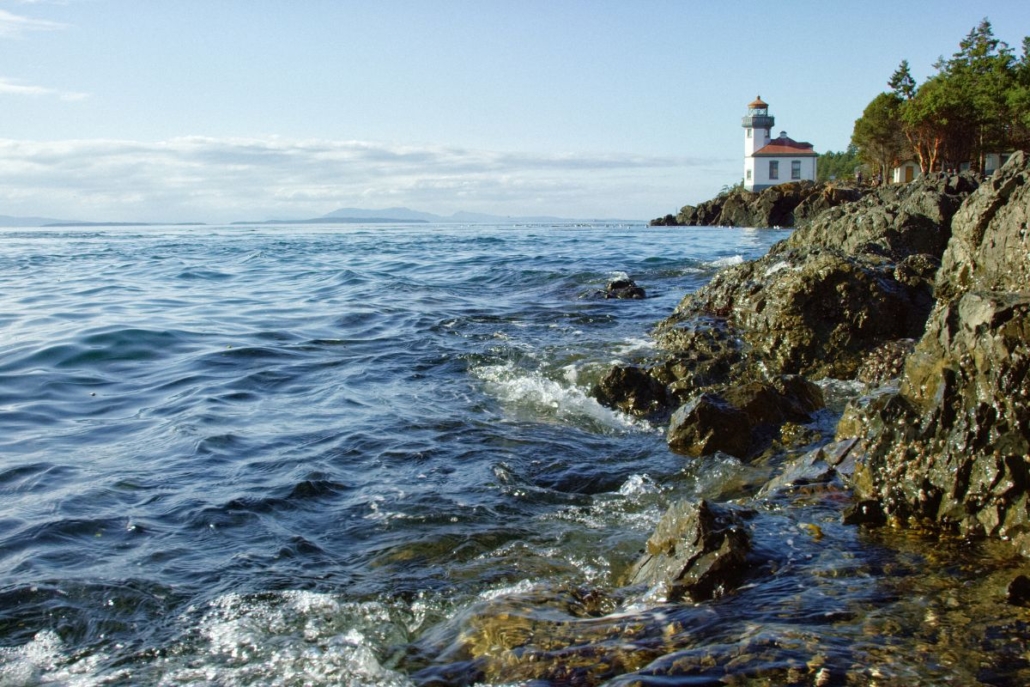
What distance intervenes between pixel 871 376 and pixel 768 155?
88395mm

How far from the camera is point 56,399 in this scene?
9578 mm

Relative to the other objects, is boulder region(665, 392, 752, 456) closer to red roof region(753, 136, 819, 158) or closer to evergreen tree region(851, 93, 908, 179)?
evergreen tree region(851, 93, 908, 179)

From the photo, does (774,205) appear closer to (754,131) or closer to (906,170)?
(906,170)

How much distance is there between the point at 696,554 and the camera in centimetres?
399

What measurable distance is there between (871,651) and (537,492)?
338 cm

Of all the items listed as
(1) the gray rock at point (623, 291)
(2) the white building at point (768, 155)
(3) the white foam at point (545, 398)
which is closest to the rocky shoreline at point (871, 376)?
(3) the white foam at point (545, 398)

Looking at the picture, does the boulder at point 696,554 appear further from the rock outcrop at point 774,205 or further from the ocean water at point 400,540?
the rock outcrop at point 774,205

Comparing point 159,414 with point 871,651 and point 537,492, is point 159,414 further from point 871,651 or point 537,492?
point 871,651

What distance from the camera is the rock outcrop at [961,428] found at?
407cm

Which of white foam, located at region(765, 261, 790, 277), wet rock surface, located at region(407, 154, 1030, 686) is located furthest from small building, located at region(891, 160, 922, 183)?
wet rock surface, located at region(407, 154, 1030, 686)

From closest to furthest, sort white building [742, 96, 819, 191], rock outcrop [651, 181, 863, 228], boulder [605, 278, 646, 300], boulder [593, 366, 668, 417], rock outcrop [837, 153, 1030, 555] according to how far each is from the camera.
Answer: rock outcrop [837, 153, 1030, 555], boulder [593, 366, 668, 417], boulder [605, 278, 646, 300], rock outcrop [651, 181, 863, 228], white building [742, 96, 819, 191]

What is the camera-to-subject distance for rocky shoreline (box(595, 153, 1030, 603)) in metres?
4.12

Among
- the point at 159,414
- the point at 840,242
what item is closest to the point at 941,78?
the point at 840,242

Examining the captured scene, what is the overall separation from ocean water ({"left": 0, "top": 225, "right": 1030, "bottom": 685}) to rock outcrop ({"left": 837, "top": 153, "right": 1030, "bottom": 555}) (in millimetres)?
276
